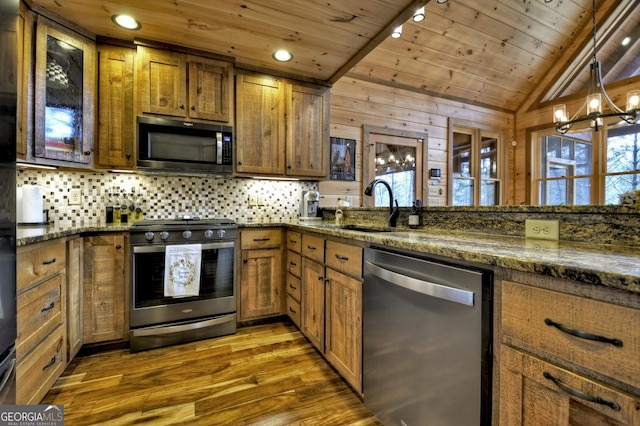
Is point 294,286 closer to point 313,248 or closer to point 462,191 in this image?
point 313,248

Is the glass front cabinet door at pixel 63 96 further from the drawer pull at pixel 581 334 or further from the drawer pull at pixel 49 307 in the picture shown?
the drawer pull at pixel 581 334

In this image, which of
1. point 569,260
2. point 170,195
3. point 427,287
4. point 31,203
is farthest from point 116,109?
point 569,260

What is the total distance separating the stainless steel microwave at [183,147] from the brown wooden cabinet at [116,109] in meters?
0.12

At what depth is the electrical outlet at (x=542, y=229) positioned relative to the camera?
117cm

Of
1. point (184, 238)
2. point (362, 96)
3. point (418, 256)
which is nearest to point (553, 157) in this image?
point (362, 96)

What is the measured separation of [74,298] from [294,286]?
4.93ft

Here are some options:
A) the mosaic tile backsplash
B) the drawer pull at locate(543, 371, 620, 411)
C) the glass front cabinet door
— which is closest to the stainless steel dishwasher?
the drawer pull at locate(543, 371, 620, 411)

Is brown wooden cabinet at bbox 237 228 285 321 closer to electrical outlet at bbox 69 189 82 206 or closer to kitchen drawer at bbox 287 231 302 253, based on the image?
kitchen drawer at bbox 287 231 302 253

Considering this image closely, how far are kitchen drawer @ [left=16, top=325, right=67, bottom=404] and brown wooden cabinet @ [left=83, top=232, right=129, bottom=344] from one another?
0.28 m

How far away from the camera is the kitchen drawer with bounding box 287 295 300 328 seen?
2.27 m

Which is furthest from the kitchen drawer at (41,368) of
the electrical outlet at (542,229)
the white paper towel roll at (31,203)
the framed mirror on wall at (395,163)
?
the framed mirror on wall at (395,163)

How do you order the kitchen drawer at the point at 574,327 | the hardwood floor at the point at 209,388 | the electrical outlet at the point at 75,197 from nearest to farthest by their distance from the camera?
1. the kitchen drawer at the point at 574,327
2. the hardwood floor at the point at 209,388
3. the electrical outlet at the point at 75,197

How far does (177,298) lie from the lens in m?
2.13

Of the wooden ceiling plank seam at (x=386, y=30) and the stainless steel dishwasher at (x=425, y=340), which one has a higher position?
the wooden ceiling plank seam at (x=386, y=30)
